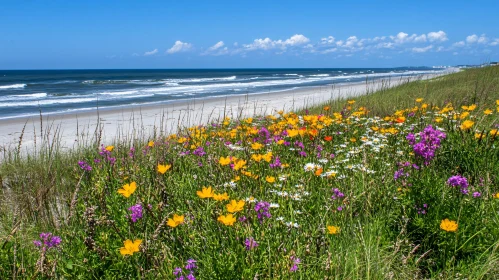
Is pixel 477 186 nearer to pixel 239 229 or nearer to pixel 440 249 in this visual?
pixel 440 249

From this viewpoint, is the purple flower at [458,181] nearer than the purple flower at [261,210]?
No

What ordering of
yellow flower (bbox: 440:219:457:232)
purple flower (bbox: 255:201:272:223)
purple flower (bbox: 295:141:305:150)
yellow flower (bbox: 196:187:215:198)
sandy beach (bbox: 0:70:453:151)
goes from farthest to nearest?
sandy beach (bbox: 0:70:453:151), purple flower (bbox: 295:141:305:150), purple flower (bbox: 255:201:272:223), yellow flower (bbox: 440:219:457:232), yellow flower (bbox: 196:187:215:198)

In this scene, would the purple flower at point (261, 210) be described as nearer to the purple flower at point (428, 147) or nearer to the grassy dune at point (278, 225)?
the grassy dune at point (278, 225)

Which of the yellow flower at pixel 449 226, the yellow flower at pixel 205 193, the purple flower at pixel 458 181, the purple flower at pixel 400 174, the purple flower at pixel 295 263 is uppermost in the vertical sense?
the yellow flower at pixel 205 193

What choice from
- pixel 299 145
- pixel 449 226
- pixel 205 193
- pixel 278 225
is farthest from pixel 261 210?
pixel 299 145

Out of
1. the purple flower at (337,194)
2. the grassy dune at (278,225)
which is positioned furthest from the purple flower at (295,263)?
the purple flower at (337,194)

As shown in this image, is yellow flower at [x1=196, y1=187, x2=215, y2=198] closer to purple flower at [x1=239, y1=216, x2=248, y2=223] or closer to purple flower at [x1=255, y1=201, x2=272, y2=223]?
purple flower at [x1=239, y1=216, x2=248, y2=223]

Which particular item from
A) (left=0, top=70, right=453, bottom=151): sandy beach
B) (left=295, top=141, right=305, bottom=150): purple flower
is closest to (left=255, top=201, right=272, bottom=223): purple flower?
(left=295, top=141, right=305, bottom=150): purple flower

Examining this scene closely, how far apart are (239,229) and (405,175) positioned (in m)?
1.59

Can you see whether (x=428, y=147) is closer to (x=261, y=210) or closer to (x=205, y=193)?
(x=261, y=210)

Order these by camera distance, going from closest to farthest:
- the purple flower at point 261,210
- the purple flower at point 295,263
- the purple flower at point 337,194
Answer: the purple flower at point 295,263, the purple flower at point 261,210, the purple flower at point 337,194

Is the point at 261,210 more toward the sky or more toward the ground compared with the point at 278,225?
more toward the sky

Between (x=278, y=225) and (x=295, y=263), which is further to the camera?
(x=278, y=225)

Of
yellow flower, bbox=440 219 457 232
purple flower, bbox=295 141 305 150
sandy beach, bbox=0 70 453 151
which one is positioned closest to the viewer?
yellow flower, bbox=440 219 457 232
